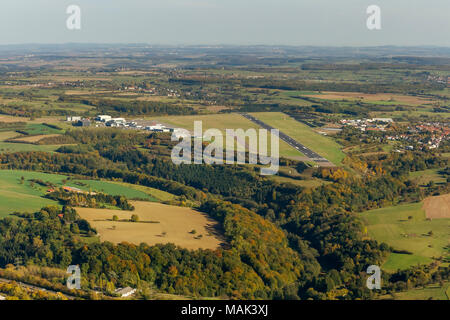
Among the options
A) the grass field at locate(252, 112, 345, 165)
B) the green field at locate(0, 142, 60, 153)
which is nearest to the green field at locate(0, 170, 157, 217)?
the green field at locate(0, 142, 60, 153)

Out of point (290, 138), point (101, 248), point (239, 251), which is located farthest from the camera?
point (290, 138)

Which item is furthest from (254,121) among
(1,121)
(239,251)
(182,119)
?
(239,251)

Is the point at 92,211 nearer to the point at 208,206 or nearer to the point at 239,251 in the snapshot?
the point at 208,206

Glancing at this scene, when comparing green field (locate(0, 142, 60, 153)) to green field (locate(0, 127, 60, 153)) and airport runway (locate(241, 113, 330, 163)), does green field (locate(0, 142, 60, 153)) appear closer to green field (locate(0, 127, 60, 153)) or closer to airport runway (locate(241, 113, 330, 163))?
green field (locate(0, 127, 60, 153))

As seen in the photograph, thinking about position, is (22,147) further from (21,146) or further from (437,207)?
(437,207)

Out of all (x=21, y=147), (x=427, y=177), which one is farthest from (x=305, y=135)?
(x=21, y=147)
